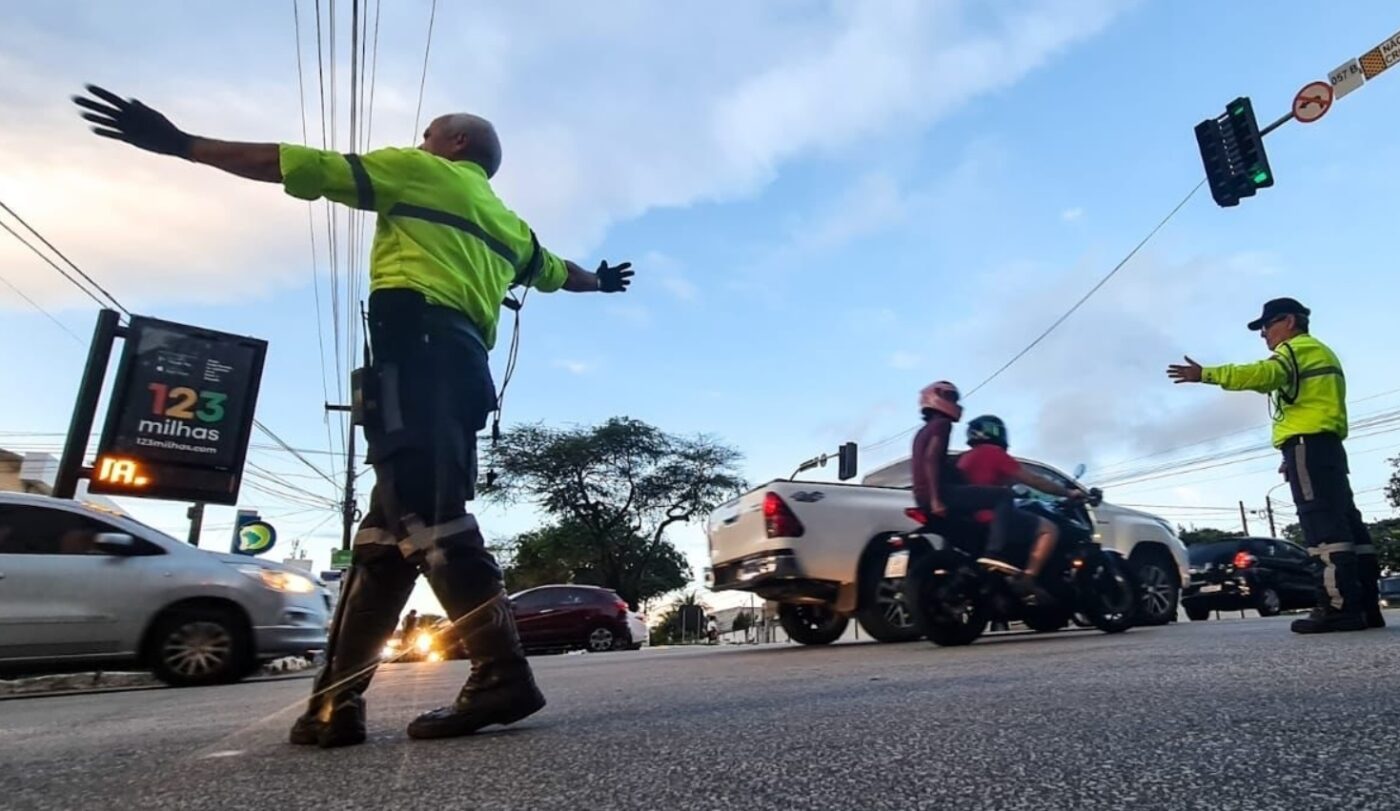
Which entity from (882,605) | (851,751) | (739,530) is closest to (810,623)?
(882,605)

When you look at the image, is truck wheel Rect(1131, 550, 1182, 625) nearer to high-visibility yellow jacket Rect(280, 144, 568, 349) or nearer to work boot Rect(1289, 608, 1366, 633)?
work boot Rect(1289, 608, 1366, 633)

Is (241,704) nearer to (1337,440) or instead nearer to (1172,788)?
(1172,788)

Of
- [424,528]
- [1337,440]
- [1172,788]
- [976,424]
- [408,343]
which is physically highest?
[976,424]

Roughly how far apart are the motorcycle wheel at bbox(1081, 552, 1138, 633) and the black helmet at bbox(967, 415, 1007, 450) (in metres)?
1.12

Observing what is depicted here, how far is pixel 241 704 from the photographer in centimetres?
447

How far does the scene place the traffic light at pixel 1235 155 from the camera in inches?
420

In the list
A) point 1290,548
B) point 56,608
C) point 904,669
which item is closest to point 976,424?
point 904,669

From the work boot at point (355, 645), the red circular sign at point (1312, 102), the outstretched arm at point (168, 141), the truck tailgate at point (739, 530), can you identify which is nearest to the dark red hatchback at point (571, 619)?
the truck tailgate at point (739, 530)

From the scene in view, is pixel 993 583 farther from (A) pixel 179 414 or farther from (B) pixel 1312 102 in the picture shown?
(A) pixel 179 414

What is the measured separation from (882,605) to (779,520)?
42.1 inches

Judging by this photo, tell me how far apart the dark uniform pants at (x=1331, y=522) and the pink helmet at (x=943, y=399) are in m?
1.94

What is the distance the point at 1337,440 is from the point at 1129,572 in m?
2.17

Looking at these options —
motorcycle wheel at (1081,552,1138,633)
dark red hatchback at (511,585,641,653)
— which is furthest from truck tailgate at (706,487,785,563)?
dark red hatchback at (511,585,641,653)

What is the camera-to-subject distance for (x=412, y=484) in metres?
2.40
